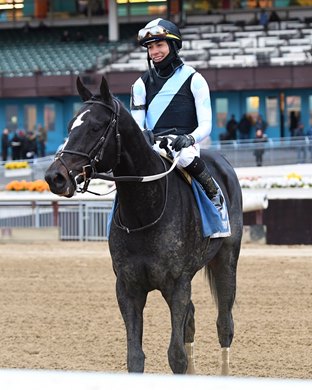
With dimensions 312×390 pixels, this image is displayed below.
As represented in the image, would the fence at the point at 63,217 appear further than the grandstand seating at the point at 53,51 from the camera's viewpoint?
No

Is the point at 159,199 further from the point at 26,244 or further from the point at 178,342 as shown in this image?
the point at 26,244

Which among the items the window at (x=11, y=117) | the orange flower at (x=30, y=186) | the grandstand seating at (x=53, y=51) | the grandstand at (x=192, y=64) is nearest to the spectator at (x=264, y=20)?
the grandstand at (x=192, y=64)

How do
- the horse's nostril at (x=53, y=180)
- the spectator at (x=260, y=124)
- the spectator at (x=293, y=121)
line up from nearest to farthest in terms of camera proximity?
the horse's nostril at (x=53, y=180), the spectator at (x=260, y=124), the spectator at (x=293, y=121)

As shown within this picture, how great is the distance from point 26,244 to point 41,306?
23.1 ft

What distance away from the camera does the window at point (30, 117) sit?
135 ft

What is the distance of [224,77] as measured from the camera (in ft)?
120

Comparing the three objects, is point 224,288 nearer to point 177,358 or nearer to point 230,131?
point 177,358

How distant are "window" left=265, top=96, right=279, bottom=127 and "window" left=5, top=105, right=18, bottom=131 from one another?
1047cm

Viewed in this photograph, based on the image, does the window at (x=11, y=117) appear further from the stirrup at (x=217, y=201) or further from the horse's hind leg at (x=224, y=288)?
the stirrup at (x=217, y=201)

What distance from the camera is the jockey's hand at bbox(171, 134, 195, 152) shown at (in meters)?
5.71

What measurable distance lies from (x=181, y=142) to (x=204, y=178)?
296 mm

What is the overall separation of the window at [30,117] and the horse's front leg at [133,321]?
36148mm

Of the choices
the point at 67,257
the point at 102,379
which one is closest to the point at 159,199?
the point at 102,379

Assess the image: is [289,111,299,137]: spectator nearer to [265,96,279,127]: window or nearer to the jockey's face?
[265,96,279,127]: window
